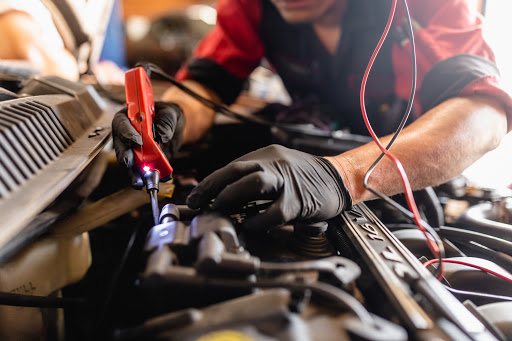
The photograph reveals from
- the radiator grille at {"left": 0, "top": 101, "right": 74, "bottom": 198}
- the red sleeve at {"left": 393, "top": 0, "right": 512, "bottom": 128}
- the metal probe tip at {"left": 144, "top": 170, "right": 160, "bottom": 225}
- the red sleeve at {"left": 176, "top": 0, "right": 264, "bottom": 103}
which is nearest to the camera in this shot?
the radiator grille at {"left": 0, "top": 101, "right": 74, "bottom": 198}

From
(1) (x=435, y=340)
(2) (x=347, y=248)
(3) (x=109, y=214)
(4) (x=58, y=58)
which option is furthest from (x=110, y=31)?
(1) (x=435, y=340)

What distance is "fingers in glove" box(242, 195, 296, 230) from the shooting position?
0.44m

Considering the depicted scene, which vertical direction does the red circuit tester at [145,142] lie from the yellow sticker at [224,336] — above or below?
above

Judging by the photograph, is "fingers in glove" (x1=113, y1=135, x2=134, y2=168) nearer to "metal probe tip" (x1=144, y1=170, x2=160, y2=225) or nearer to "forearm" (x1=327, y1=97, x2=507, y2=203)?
"metal probe tip" (x1=144, y1=170, x2=160, y2=225)

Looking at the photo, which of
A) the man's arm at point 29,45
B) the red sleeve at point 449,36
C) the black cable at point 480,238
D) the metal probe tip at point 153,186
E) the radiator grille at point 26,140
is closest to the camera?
the radiator grille at point 26,140

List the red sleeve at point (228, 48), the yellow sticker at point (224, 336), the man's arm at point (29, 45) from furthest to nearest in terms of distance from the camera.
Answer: the red sleeve at point (228, 48) → the man's arm at point (29, 45) → the yellow sticker at point (224, 336)


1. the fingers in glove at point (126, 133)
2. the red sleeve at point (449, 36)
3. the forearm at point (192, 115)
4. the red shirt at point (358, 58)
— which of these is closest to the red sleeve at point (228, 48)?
the red shirt at point (358, 58)

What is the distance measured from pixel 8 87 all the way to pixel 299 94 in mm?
1130

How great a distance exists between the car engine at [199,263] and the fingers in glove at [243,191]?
0.02 m

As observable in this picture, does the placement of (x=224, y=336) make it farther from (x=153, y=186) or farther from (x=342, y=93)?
Answer: (x=342, y=93)

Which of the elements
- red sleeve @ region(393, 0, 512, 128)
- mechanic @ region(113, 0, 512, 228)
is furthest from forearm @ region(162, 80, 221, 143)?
red sleeve @ region(393, 0, 512, 128)

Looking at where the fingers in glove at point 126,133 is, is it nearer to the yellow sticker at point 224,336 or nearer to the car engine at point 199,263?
the car engine at point 199,263

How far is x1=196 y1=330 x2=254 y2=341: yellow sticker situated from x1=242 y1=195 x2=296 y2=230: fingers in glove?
0.60 feet

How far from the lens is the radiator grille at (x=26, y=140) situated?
1.33 ft
